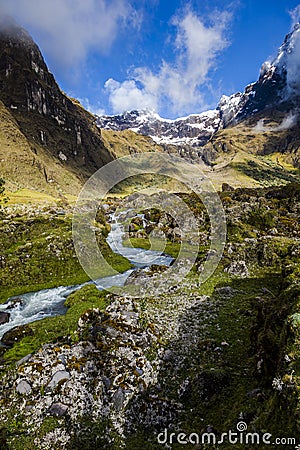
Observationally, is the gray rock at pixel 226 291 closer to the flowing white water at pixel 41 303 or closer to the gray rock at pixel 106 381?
the flowing white water at pixel 41 303

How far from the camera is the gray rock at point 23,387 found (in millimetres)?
15047

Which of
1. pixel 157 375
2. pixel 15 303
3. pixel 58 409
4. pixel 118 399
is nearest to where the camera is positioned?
pixel 58 409

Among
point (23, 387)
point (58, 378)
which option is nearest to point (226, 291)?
point (58, 378)

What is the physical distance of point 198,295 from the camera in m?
28.3

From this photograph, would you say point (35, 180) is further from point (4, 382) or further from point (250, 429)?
point (250, 429)

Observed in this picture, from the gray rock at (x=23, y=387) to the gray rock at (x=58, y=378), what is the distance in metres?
1.11

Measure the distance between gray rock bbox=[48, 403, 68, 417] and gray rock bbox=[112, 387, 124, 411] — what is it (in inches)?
92.9

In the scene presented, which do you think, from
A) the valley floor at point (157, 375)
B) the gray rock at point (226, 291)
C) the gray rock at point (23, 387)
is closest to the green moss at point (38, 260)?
the valley floor at point (157, 375)

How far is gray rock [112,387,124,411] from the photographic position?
1416cm

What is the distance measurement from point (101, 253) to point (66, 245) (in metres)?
6.65

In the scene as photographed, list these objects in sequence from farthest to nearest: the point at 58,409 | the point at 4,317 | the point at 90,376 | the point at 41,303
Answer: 1. the point at 41,303
2. the point at 4,317
3. the point at 90,376
4. the point at 58,409

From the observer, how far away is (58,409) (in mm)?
13953

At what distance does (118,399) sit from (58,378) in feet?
11.5

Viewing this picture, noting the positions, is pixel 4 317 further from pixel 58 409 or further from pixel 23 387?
pixel 58 409
